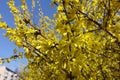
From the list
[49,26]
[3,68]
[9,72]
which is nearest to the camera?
[49,26]

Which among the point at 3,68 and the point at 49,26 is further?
the point at 3,68

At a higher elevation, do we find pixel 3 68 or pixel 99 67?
pixel 99 67

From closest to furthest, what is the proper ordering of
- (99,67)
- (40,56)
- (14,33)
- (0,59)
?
(14,33) < (40,56) < (0,59) < (99,67)

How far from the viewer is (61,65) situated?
231 cm

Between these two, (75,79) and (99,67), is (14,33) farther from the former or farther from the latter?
(99,67)

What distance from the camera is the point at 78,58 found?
2.22 metres

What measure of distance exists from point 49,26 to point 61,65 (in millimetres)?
3919

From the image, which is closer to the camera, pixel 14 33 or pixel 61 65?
pixel 61 65

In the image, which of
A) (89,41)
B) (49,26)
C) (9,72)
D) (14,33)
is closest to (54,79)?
(14,33)

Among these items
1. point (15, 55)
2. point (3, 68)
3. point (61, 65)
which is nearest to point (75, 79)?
point (61, 65)

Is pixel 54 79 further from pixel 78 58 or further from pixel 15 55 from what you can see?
pixel 78 58

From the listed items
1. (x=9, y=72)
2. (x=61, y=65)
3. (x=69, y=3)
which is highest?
(x=69, y=3)

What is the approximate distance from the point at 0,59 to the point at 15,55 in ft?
0.63

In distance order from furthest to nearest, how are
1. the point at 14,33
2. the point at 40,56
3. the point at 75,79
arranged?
the point at 40,56 < the point at 14,33 < the point at 75,79
